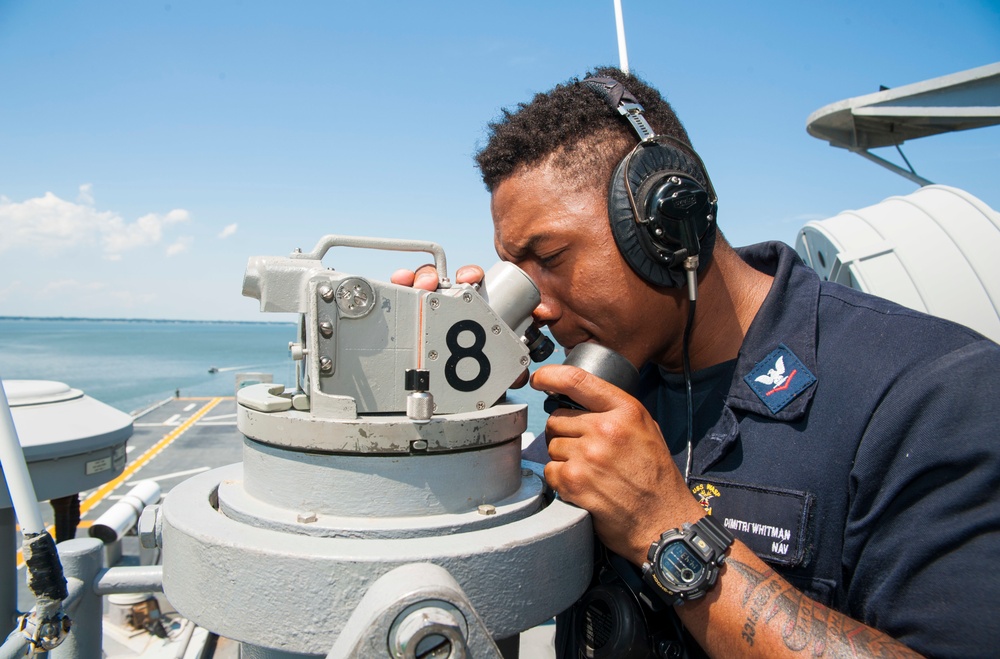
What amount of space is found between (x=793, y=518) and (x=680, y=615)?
42 centimetres

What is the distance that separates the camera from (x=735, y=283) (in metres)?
2.06

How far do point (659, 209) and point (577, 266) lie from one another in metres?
0.28

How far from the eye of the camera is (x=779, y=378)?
1.79m

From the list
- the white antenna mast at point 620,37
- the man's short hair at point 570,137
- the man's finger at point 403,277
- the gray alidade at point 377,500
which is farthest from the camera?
the white antenna mast at point 620,37

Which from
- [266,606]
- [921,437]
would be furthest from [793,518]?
[266,606]

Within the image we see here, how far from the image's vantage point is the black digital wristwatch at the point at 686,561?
1.40 m

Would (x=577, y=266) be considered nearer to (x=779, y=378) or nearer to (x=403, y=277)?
(x=403, y=277)

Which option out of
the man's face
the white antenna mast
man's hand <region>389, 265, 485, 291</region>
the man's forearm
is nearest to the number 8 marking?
man's hand <region>389, 265, 485, 291</region>

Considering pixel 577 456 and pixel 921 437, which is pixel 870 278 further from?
pixel 577 456

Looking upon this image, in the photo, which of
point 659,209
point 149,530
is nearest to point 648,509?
point 659,209

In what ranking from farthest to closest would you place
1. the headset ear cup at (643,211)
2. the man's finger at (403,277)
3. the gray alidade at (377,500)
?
the headset ear cup at (643,211)
the man's finger at (403,277)
the gray alidade at (377,500)

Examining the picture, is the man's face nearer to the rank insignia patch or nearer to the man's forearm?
the rank insignia patch

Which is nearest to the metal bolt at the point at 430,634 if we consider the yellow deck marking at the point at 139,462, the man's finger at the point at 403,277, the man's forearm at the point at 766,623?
the man's forearm at the point at 766,623

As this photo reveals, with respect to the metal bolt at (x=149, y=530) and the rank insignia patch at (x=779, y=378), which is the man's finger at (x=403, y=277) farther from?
the rank insignia patch at (x=779, y=378)
